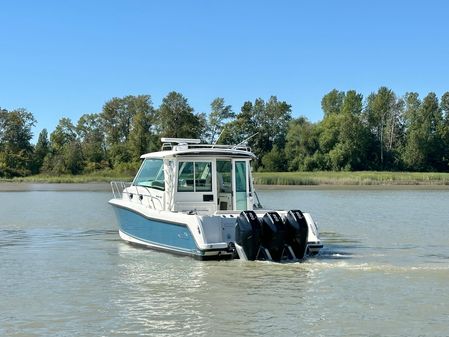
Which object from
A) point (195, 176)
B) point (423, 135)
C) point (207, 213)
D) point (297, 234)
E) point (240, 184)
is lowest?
point (297, 234)

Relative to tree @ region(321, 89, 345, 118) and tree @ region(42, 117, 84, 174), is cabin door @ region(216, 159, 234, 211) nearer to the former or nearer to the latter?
tree @ region(42, 117, 84, 174)

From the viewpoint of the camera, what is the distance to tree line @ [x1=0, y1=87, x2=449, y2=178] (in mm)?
92750

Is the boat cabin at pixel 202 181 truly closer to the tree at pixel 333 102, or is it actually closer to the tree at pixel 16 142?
the tree at pixel 16 142

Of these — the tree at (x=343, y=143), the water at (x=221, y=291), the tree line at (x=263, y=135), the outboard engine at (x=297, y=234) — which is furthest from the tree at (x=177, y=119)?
the outboard engine at (x=297, y=234)

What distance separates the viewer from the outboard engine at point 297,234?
1356cm

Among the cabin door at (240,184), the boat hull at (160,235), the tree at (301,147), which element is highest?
the tree at (301,147)

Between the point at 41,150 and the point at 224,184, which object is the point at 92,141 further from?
the point at 224,184

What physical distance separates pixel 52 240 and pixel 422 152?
83.4 meters

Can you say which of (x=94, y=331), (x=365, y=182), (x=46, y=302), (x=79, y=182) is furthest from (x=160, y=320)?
(x=79, y=182)

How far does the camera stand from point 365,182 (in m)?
58.7

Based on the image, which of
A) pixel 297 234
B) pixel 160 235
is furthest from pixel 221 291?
pixel 160 235

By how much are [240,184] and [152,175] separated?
240 cm

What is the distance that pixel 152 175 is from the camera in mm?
16703

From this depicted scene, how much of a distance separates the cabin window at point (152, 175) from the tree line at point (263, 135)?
224ft
